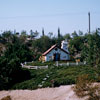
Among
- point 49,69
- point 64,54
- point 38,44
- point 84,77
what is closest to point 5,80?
point 49,69

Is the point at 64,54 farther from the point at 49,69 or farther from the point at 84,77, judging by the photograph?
the point at 84,77

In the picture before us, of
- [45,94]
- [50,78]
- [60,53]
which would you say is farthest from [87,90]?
[60,53]

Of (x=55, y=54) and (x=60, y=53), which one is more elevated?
(x=60, y=53)

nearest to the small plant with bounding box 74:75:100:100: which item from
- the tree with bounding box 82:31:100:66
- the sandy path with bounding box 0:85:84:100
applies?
the sandy path with bounding box 0:85:84:100

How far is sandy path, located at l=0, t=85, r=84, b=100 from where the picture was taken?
19.0 metres

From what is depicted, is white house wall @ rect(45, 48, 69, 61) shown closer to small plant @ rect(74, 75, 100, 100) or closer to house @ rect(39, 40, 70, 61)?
house @ rect(39, 40, 70, 61)

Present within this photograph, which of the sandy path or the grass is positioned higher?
the grass

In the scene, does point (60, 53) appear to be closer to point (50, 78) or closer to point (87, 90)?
point (50, 78)

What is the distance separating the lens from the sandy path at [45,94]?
1897cm

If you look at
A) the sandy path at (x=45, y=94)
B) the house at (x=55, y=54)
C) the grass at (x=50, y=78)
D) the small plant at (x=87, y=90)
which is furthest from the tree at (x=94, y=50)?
the house at (x=55, y=54)

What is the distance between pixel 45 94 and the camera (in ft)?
66.0

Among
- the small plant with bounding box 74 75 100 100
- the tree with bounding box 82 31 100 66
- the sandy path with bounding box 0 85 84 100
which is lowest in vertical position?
the sandy path with bounding box 0 85 84 100

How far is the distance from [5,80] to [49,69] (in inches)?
254

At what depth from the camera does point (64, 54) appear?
38.0 meters
